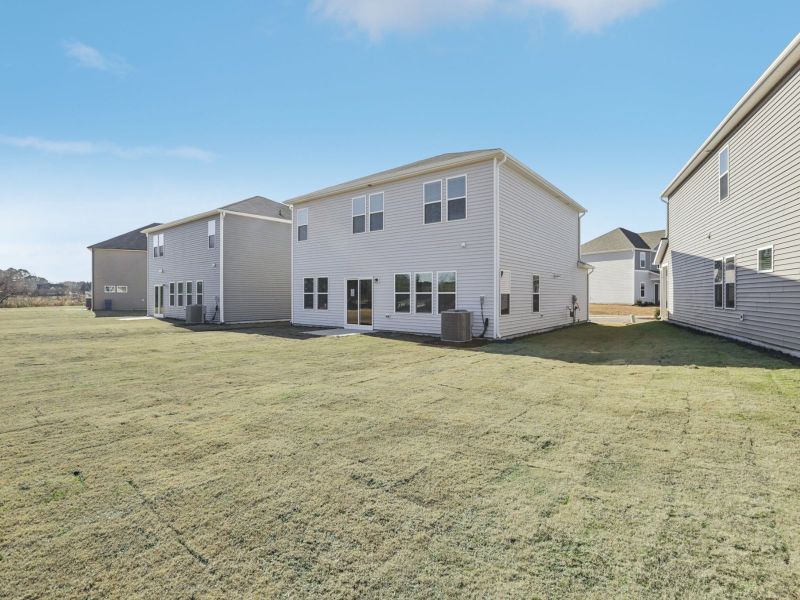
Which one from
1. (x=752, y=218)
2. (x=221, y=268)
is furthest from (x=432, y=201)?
(x=221, y=268)

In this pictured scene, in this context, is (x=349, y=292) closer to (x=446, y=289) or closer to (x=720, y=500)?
(x=446, y=289)

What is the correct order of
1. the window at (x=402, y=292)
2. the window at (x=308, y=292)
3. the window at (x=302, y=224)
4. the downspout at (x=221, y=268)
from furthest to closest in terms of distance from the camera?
1. the downspout at (x=221, y=268)
2. the window at (x=302, y=224)
3. the window at (x=308, y=292)
4. the window at (x=402, y=292)

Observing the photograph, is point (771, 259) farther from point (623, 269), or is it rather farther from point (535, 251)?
point (623, 269)

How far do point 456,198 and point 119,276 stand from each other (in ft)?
111

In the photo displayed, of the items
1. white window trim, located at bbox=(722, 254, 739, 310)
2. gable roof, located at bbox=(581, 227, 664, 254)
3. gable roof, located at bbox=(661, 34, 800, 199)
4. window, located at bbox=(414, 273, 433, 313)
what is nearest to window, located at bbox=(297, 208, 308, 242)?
window, located at bbox=(414, 273, 433, 313)

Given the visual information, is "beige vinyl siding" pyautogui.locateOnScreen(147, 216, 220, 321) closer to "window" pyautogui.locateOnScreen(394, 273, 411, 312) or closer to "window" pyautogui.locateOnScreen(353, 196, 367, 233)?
"window" pyautogui.locateOnScreen(353, 196, 367, 233)

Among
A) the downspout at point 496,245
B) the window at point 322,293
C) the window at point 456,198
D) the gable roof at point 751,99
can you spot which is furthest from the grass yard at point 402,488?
the window at point 322,293

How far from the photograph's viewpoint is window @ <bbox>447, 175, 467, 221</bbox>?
480 inches

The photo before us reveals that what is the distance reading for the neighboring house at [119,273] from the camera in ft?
107

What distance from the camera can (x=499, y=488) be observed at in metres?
2.82

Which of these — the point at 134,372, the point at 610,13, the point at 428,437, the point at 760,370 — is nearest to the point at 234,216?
the point at 134,372

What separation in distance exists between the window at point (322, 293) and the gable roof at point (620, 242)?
29.6m

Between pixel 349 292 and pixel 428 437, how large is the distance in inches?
466

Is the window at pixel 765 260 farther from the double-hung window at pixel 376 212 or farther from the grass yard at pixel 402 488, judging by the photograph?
the double-hung window at pixel 376 212
